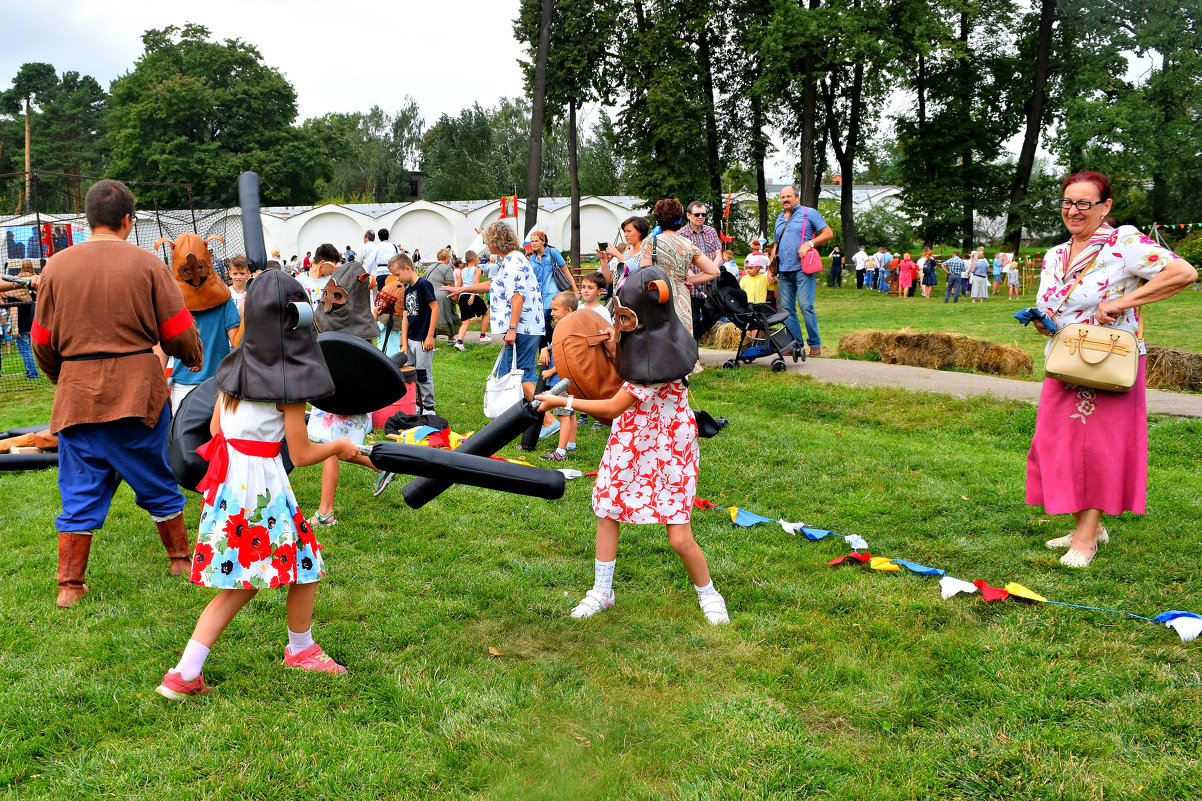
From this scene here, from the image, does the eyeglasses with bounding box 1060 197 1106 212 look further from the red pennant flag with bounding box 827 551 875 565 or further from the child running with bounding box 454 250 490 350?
the child running with bounding box 454 250 490 350

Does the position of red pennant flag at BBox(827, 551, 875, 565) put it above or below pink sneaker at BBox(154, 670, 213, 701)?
above

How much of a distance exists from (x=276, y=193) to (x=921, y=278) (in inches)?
1891

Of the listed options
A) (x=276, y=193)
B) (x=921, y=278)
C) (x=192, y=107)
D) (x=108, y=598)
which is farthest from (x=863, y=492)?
(x=192, y=107)

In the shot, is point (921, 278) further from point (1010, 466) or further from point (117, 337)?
point (117, 337)

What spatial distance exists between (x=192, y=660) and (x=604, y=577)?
1957 mm

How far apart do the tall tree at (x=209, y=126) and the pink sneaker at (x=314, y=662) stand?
6122 centimetres

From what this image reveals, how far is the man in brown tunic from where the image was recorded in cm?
450

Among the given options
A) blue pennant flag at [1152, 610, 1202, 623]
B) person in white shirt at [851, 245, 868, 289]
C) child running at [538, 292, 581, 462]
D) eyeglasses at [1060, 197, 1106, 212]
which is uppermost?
person in white shirt at [851, 245, 868, 289]

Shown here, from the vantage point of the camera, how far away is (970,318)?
1959 cm

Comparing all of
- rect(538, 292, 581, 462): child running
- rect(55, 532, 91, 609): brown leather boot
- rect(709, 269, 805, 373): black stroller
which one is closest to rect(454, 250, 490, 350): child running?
rect(709, 269, 805, 373): black stroller

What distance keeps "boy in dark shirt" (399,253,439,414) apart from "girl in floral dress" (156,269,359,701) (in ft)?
16.9

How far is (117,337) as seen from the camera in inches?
180

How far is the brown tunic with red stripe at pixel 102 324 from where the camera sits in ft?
14.7

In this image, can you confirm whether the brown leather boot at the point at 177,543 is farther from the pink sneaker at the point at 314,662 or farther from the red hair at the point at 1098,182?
the red hair at the point at 1098,182
